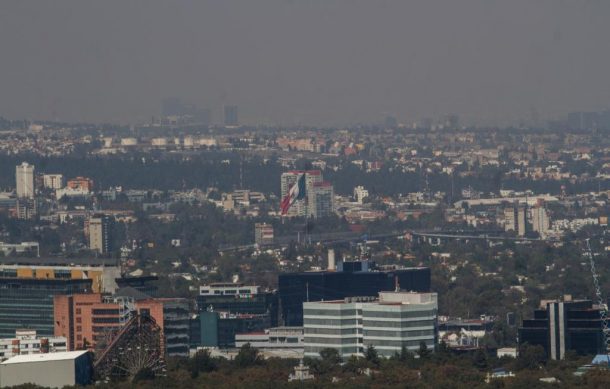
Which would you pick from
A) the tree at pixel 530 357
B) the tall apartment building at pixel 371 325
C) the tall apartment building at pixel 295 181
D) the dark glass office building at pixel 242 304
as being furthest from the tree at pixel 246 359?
the tall apartment building at pixel 295 181

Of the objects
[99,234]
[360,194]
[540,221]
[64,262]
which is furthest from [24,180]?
[64,262]

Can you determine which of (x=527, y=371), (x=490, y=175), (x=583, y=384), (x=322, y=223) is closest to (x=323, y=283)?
(x=527, y=371)

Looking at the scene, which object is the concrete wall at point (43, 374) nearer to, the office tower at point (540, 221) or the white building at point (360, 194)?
the office tower at point (540, 221)

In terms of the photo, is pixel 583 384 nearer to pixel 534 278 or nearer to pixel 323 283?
pixel 323 283

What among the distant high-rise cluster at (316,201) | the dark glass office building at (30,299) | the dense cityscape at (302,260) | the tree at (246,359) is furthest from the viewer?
the distant high-rise cluster at (316,201)

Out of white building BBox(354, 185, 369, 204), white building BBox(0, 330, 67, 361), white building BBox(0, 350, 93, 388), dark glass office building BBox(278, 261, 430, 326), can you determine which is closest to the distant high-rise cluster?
white building BBox(354, 185, 369, 204)

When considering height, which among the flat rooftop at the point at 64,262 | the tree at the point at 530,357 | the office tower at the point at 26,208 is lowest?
the tree at the point at 530,357

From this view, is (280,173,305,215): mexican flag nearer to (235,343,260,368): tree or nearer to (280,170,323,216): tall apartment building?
(280,170,323,216): tall apartment building

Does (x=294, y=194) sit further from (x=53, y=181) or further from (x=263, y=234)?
(x=263, y=234)

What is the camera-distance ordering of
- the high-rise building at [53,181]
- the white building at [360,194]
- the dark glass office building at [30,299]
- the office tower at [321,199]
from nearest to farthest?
the dark glass office building at [30,299], the office tower at [321,199], the white building at [360,194], the high-rise building at [53,181]
